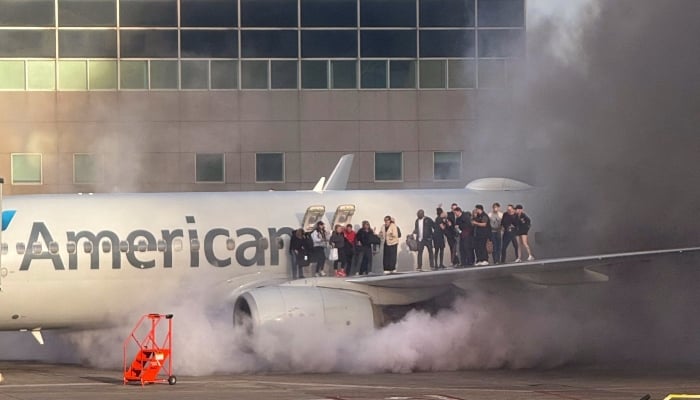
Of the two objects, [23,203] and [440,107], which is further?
[440,107]

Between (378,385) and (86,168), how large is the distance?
1960cm

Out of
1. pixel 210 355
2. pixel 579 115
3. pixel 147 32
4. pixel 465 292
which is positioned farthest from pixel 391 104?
pixel 210 355

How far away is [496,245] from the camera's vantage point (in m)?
31.2

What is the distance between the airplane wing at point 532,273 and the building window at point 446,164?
45.2 feet

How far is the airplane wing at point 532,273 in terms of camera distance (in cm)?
2847

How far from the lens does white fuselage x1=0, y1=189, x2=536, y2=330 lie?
2923 cm

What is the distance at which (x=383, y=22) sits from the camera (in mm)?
43562

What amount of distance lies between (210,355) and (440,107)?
17.3 m

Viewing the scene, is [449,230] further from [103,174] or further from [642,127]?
[103,174]

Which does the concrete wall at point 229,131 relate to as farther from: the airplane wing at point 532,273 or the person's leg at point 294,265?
the airplane wing at point 532,273

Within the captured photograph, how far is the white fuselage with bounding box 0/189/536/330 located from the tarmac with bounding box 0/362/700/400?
4.75ft

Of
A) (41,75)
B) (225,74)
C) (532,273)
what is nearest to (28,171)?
(41,75)

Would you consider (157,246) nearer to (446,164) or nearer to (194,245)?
(194,245)

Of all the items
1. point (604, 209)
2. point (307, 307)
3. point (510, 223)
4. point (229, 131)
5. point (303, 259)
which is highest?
point (229, 131)
